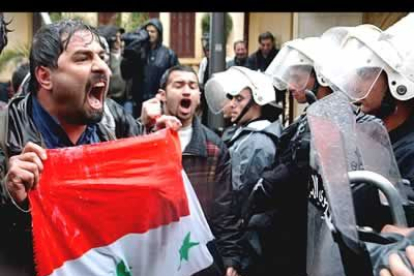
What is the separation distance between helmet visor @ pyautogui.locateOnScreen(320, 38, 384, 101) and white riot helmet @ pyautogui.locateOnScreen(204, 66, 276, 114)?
1756mm

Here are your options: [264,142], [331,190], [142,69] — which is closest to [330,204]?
[331,190]

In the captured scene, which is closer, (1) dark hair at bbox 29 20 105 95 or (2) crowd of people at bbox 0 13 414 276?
(2) crowd of people at bbox 0 13 414 276

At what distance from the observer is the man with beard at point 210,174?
11.4ft

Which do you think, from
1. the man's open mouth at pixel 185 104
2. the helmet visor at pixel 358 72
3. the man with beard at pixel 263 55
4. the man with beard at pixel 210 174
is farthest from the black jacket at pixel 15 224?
the man with beard at pixel 263 55

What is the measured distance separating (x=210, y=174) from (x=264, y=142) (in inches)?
55.5

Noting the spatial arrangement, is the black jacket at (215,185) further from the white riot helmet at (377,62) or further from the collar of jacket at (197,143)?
the white riot helmet at (377,62)

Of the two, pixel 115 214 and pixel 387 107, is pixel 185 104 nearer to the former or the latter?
pixel 387 107

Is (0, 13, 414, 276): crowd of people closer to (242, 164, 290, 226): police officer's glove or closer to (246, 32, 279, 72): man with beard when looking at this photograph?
(242, 164, 290, 226): police officer's glove

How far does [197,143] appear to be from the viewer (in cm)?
408

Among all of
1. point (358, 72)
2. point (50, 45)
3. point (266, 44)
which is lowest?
point (266, 44)

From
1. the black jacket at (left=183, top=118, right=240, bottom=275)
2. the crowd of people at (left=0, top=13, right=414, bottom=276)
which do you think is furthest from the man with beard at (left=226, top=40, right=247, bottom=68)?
the black jacket at (left=183, top=118, right=240, bottom=275)

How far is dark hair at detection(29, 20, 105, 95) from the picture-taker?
331 centimetres

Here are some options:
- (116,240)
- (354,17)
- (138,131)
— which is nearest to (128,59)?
(354,17)

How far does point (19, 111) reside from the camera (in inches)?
126
